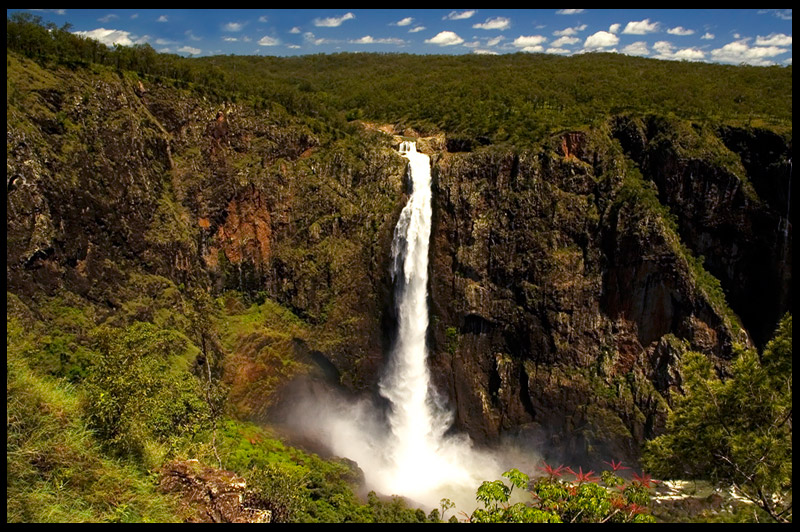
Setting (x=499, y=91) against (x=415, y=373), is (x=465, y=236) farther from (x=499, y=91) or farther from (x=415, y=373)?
(x=499, y=91)

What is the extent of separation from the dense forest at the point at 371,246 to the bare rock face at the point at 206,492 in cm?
617

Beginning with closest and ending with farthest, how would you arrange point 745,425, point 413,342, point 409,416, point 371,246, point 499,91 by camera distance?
point 745,425
point 409,416
point 413,342
point 371,246
point 499,91

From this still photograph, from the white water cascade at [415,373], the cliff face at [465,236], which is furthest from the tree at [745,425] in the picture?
the white water cascade at [415,373]

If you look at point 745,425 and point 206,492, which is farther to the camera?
point 745,425

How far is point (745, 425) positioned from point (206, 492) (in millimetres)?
10256

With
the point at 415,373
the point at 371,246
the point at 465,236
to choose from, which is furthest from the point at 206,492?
the point at 371,246

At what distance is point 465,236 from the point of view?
3011cm

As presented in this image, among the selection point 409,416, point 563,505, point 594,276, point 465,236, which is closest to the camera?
point 563,505

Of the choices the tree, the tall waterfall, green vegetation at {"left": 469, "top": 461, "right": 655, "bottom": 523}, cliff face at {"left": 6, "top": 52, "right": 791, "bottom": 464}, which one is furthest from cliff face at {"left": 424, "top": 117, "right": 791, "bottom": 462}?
green vegetation at {"left": 469, "top": 461, "right": 655, "bottom": 523}

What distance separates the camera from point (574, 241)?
94.4 ft

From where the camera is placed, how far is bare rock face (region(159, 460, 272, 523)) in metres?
9.40

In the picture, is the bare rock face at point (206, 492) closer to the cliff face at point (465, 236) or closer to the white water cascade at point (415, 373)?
the cliff face at point (465, 236)

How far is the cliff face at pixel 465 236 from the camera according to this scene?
2480 cm

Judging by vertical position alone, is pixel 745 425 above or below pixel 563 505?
above
